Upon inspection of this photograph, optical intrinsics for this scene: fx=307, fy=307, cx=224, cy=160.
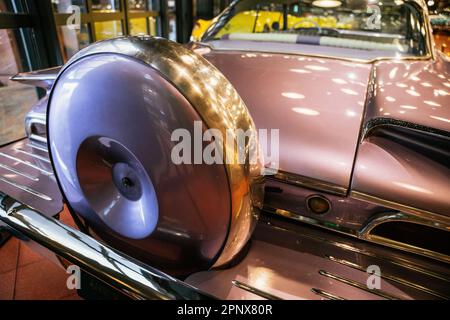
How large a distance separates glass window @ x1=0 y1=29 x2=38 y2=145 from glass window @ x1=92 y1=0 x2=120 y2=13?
1.35m

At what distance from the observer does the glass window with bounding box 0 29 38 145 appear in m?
3.04

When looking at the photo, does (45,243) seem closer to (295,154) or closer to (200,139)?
(200,139)

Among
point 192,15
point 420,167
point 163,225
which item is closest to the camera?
point 163,225

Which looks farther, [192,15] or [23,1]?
[192,15]

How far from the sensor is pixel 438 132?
894 mm

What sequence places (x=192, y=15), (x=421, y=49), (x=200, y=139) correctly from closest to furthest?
1. (x=200, y=139)
2. (x=421, y=49)
3. (x=192, y=15)

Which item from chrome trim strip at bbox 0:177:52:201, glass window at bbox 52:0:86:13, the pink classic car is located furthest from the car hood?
glass window at bbox 52:0:86:13

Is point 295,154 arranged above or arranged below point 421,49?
below

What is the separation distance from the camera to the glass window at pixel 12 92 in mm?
3043

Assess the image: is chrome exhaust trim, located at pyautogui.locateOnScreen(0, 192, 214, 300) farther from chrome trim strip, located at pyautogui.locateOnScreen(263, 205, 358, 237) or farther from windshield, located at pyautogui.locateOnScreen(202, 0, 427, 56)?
windshield, located at pyautogui.locateOnScreen(202, 0, 427, 56)

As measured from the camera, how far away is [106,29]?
15.3 ft

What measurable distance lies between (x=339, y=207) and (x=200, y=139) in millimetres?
515
